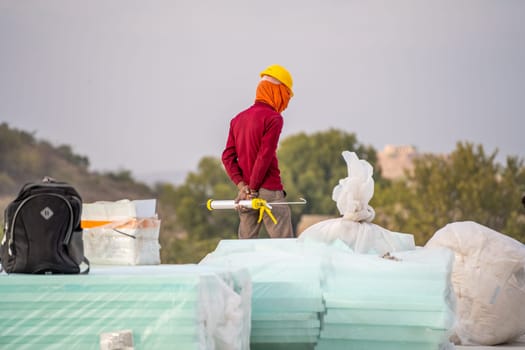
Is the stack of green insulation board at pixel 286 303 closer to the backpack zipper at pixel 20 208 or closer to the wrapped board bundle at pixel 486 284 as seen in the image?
the backpack zipper at pixel 20 208

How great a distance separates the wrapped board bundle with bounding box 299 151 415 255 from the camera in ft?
18.8

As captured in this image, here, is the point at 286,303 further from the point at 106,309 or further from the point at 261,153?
the point at 261,153

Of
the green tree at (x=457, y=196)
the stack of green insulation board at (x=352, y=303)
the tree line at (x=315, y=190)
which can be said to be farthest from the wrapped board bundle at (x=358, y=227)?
the green tree at (x=457, y=196)

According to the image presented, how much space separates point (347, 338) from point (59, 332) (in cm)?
150

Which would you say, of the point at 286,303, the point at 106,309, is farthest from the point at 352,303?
the point at 106,309

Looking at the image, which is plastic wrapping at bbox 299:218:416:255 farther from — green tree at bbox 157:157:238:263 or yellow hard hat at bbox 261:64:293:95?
green tree at bbox 157:157:238:263

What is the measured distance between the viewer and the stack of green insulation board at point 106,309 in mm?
4098

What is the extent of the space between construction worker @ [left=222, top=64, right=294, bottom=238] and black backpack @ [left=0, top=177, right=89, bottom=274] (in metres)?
2.62

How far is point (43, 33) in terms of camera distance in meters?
41.5

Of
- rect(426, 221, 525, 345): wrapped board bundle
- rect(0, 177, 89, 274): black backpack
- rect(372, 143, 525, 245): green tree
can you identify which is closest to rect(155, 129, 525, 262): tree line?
rect(372, 143, 525, 245): green tree

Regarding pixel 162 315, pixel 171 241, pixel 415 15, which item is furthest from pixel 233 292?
pixel 415 15

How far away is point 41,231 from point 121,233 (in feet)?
5.99

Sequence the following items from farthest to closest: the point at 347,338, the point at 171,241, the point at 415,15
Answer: the point at 415,15
the point at 171,241
the point at 347,338

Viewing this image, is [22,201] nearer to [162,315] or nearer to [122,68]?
[162,315]
